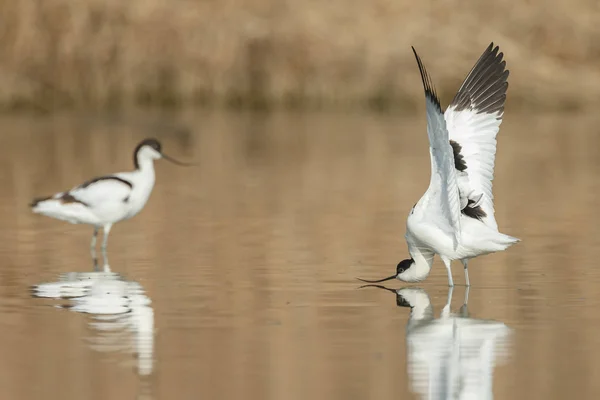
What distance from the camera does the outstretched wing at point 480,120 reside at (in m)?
12.1

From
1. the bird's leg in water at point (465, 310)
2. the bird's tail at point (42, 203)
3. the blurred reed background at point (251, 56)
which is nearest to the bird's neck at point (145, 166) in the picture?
the bird's tail at point (42, 203)

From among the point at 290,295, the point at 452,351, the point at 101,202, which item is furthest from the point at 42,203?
the point at 452,351

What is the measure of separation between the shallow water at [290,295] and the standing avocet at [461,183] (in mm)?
341

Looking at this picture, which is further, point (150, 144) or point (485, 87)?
point (150, 144)

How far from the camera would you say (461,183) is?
1204 cm

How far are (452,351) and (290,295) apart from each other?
8.08ft

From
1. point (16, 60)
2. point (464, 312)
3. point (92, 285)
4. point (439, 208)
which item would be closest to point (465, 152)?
point (439, 208)

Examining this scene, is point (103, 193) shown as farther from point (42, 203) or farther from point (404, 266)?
point (404, 266)

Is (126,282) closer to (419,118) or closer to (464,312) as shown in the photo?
(464,312)

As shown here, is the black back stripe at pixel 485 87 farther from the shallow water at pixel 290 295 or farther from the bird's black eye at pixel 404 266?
the bird's black eye at pixel 404 266

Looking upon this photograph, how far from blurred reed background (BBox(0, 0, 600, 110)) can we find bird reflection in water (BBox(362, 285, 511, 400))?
23.9 metres

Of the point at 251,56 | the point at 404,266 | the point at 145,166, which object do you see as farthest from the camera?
the point at 251,56

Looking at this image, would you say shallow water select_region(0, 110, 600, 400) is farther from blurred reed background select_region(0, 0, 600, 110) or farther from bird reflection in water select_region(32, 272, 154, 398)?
blurred reed background select_region(0, 0, 600, 110)

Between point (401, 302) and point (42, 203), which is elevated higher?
point (42, 203)
